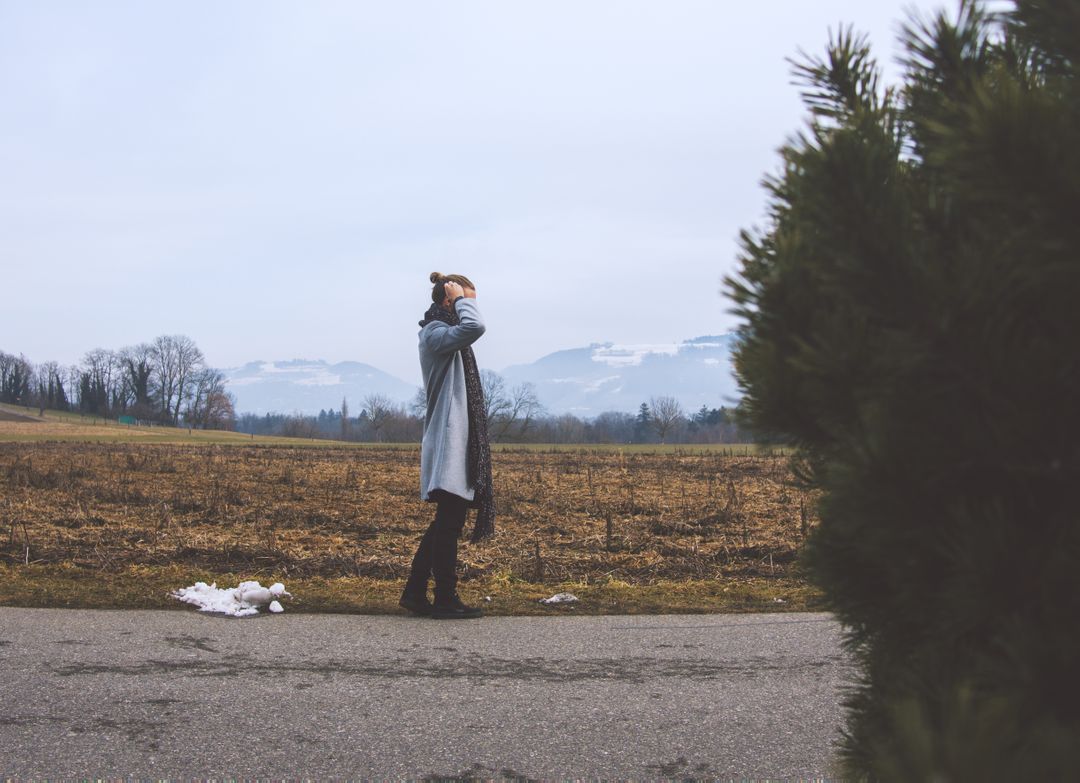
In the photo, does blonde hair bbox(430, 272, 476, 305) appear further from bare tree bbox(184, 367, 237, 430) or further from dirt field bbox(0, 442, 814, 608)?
bare tree bbox(184, 367, 237, 430)

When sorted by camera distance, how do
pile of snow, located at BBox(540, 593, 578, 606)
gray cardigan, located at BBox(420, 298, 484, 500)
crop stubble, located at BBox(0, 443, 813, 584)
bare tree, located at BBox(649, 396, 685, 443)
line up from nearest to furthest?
gray cardigan, located at BBox(420, 298, 484, 500), pile of snow, located at BBox(540, 593, 578, 606), crop stubble, located at BBox(0, 443, 813, 584), bare tree, located at BBox(649, 396, 685, 443)

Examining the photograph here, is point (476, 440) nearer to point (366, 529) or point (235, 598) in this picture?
point (235, 598)

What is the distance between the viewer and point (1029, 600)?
121cm

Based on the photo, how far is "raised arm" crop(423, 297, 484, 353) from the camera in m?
5.80

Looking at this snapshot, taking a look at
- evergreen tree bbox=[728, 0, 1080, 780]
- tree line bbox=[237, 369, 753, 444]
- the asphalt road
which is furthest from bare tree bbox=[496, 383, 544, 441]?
evergreen tree bbox=[728, 0, 1080, 780]

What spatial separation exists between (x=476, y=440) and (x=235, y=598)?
6.48 ft

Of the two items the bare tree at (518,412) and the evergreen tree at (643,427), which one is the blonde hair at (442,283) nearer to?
the bare tree at (518,412)

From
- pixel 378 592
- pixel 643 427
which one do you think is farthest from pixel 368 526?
pixel 643 427

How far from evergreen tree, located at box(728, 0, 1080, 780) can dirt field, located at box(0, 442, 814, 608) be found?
3.88 metres

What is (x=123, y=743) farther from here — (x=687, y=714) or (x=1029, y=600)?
(x=1029, y=600)

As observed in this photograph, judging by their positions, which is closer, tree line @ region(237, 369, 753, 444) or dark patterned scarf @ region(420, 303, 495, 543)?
dark patterned scarf @ region(420, 303, 495, 543)

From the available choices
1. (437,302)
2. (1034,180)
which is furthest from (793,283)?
(437,302)

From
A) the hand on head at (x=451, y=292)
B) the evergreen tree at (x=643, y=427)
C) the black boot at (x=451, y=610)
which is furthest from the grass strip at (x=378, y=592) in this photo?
the evergreen tree at (x=643, y=427)

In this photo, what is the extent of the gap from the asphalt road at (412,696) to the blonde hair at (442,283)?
89.3 inches
